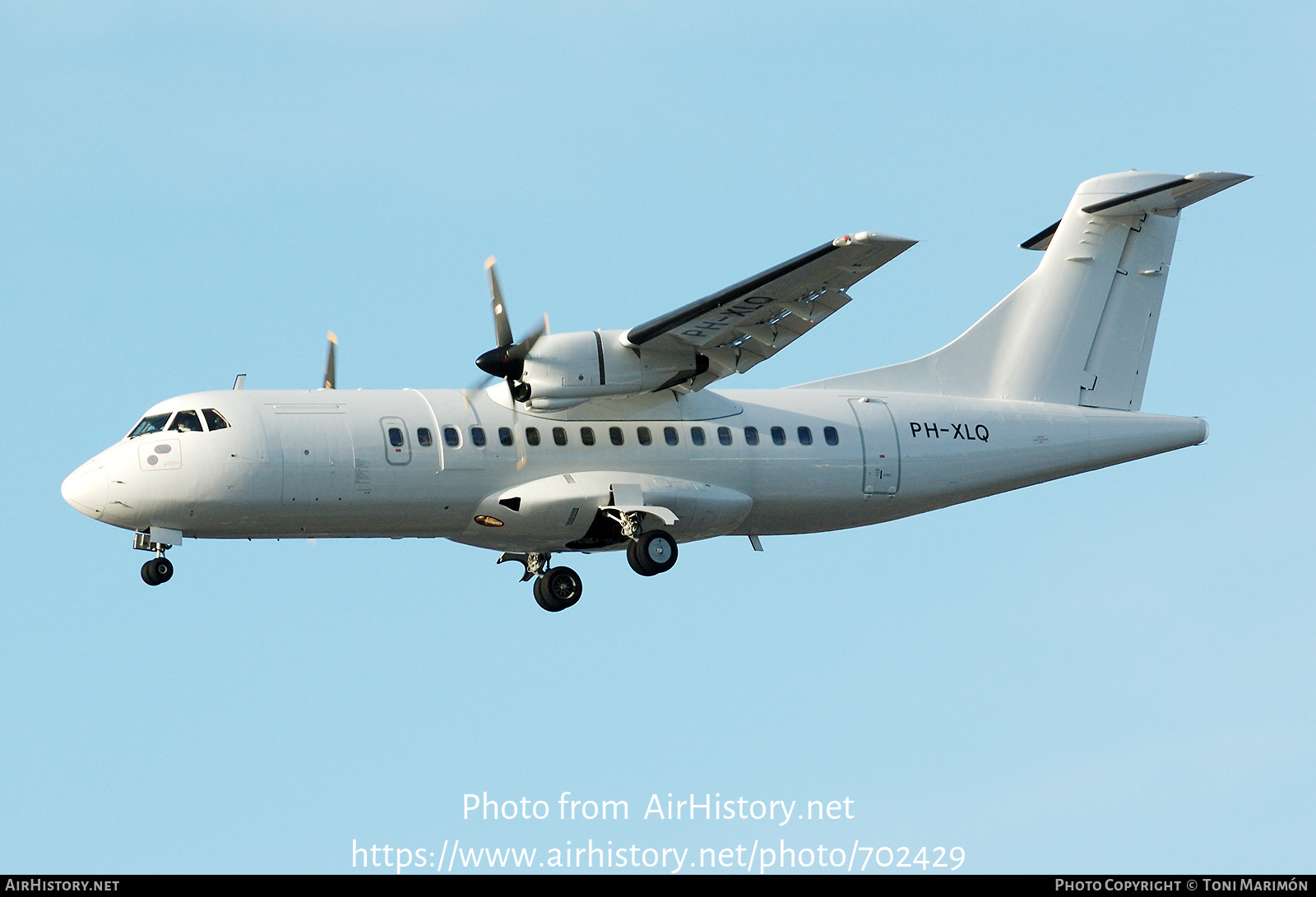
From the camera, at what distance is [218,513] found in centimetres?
2077

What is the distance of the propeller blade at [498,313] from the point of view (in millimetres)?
21703

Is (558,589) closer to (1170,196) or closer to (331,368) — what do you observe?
(331,368)

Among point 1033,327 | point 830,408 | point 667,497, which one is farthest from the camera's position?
point 1033,327

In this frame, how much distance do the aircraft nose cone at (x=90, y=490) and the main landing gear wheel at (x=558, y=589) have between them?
567 cm

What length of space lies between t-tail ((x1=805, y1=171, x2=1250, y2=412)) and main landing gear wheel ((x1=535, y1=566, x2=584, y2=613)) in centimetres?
538

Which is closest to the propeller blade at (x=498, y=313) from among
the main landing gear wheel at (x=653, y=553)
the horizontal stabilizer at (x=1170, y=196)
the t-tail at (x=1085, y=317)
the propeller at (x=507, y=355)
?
the propeller at (x=507, y=355)

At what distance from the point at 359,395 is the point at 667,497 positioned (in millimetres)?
3912

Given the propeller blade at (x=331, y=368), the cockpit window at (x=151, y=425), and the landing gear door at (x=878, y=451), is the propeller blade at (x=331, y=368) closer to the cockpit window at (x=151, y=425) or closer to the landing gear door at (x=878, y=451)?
the cockpit window at (x=151, y=425)

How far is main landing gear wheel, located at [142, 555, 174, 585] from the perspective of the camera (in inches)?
823

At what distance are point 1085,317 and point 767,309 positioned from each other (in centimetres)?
617

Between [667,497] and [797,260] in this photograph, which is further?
[667,497]

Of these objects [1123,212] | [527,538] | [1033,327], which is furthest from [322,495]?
[1123,212]

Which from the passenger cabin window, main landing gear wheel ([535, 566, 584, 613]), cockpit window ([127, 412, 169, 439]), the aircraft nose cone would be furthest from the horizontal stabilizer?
the aircraft nose cone

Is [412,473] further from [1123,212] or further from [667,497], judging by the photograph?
[1123,212]
